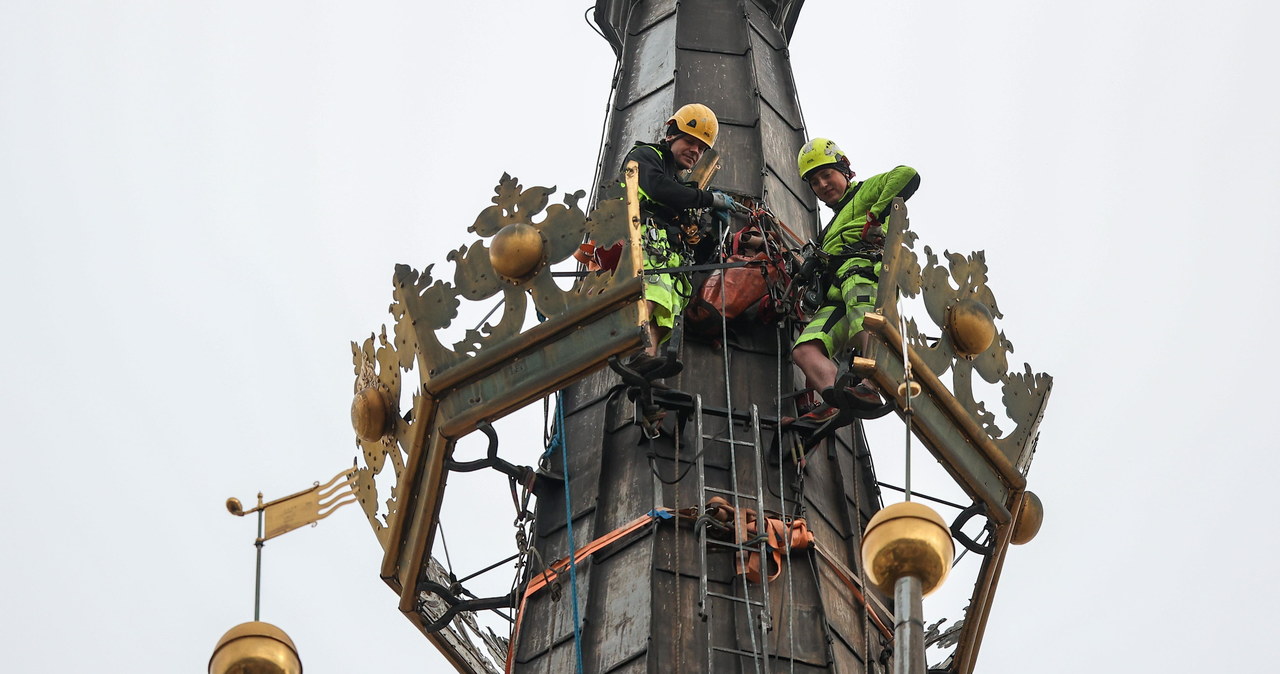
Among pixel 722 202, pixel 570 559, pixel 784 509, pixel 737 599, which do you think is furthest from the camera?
pixel 722 202

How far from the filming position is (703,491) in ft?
61.4

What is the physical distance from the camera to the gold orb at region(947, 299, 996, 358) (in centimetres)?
1973

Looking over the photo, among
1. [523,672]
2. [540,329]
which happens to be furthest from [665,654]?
[540,329]

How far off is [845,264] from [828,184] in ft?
4.40

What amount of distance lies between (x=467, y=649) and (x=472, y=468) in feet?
6.59

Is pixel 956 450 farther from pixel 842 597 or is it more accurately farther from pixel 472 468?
pixel 472 468

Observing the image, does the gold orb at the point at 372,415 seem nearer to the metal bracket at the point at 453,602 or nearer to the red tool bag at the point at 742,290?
the metal bracket at the point at 453,602

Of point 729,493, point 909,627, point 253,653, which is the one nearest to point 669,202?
point 729,493

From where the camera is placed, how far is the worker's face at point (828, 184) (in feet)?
70.2

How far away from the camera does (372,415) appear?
20.0 metres

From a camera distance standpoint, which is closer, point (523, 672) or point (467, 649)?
point (523, 672)

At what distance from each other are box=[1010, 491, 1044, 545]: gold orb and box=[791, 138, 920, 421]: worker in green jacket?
1.65m

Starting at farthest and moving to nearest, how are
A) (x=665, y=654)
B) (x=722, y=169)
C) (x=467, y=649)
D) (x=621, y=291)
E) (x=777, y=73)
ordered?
(x=777, y=73), (x=722, y=169), (x=467, y=649), (x=621, y=291), (x=665, y=654)

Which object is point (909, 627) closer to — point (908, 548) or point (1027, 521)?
point (908, 548)
